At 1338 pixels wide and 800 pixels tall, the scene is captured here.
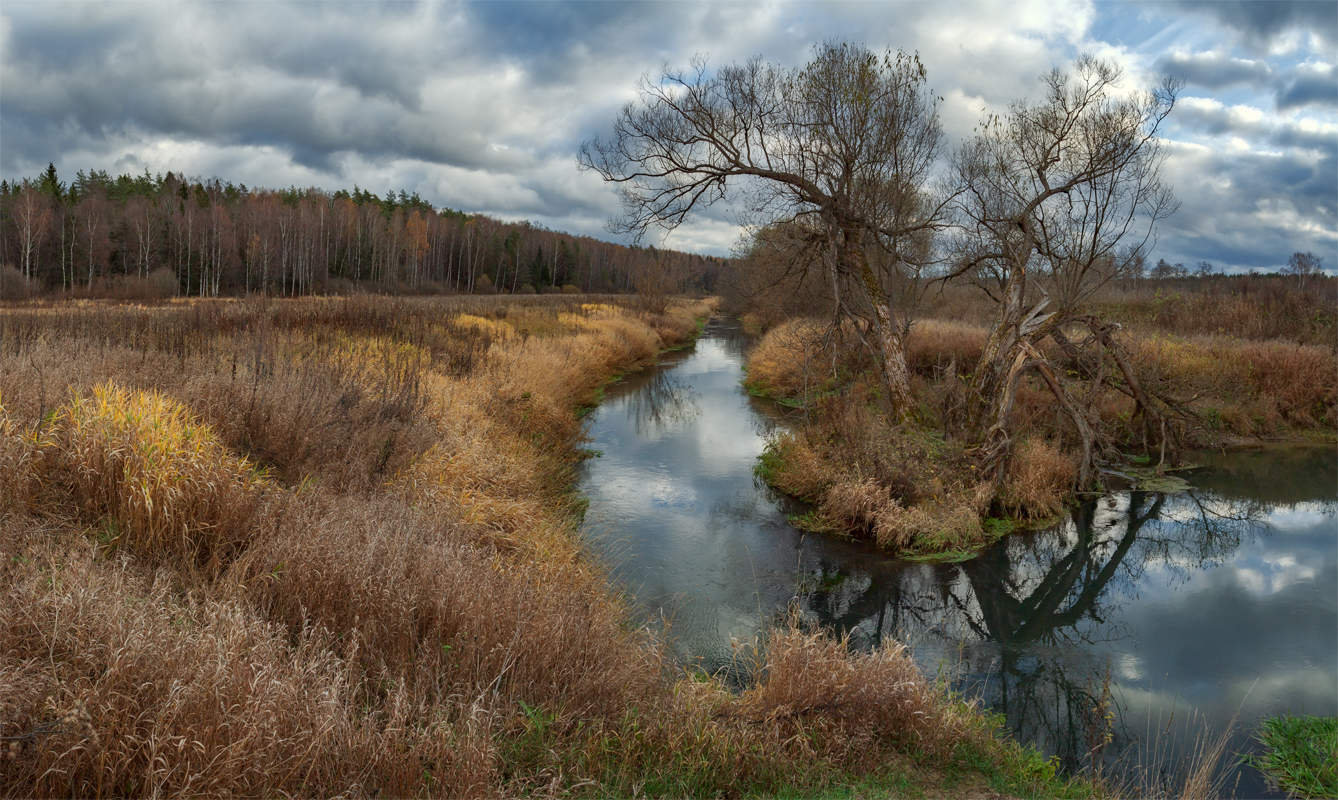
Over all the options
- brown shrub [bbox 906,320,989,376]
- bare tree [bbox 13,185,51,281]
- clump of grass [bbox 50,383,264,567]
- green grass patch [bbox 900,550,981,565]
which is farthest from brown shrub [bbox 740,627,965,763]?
bare tree [bbox 13,185,51,281]

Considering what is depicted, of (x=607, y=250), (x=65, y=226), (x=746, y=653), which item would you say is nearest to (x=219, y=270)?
(x=65, y=226)

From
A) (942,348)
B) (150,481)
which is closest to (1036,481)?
(942,348)

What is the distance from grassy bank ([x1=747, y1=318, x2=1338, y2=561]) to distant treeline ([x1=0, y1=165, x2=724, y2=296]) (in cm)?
2708

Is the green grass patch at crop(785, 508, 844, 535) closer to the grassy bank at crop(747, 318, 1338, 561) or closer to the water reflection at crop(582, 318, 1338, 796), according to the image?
the grassy bank at crop(747, 318, 1338, 561)

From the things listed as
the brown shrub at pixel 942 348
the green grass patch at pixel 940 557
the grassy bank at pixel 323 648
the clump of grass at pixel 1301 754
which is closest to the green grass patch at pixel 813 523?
the green grass patch at pixel 940 557

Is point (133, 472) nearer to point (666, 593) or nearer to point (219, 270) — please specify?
point (666, 593)

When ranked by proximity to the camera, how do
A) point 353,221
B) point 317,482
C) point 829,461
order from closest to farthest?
point 317,482
point 829,461
point 353,221

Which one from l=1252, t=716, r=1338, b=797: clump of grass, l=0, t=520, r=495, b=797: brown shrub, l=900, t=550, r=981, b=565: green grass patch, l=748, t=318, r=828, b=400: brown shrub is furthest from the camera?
l=748, t=318, r=828, b=400: brown shrub

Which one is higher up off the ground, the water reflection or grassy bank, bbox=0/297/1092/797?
grassy bank, bbox=0/297/1092/797

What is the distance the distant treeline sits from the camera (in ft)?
162

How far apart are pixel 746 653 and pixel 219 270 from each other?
2270 inches

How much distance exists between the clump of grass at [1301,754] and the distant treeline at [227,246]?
1362 inches

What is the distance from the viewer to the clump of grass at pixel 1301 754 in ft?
18.2

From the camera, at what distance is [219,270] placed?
52906 millimetres
